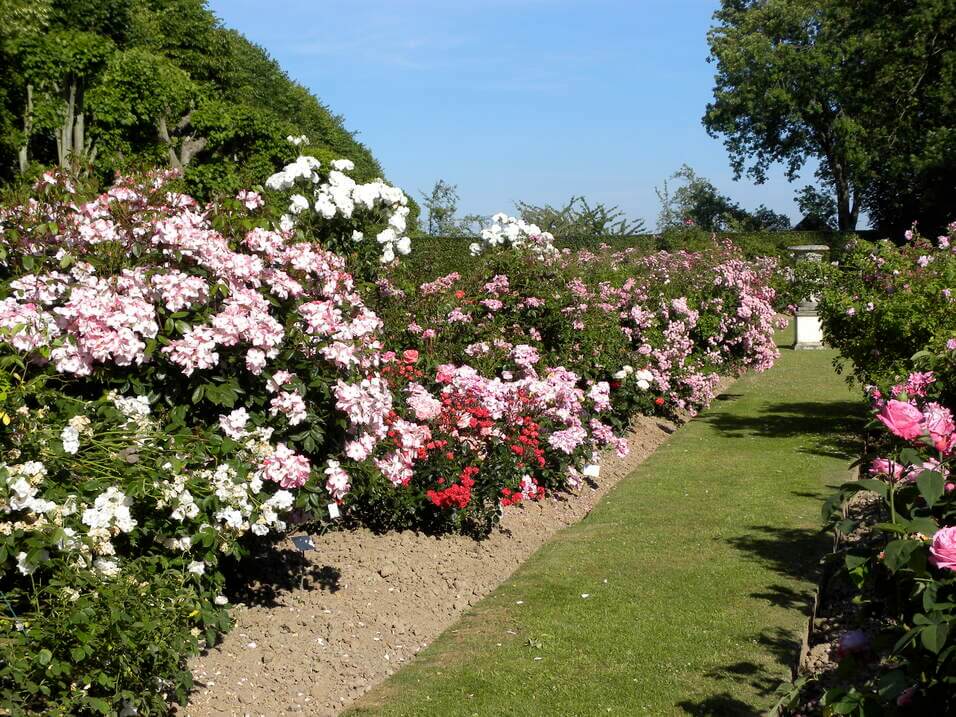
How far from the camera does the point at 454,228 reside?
36.3m

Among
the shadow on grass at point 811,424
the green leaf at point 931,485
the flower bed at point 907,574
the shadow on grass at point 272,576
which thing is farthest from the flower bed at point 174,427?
the shadow on grass at point 811,424

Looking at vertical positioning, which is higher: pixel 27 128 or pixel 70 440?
pixel 27 128

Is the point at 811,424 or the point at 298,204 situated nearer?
the point at 298,204

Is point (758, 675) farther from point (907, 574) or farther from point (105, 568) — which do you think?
point (105, 568)

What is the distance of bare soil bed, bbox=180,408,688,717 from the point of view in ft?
13.9

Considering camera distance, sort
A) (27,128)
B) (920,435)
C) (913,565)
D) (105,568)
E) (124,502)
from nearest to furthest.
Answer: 1. (913,565)
2. (920,435)
3. (105,568)
4. (124,502)
5. (27,128)

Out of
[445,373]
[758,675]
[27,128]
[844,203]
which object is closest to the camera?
[758,675]

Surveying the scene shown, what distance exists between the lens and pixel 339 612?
5.09 metres

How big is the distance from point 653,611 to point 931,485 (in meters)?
3.33

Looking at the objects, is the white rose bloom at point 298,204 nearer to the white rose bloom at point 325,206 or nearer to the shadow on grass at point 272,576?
the white rose bloom at point 325,206

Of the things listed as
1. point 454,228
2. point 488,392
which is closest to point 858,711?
point 488,392

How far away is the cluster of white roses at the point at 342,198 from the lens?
25.7ft

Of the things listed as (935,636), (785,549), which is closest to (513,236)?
(785,549)

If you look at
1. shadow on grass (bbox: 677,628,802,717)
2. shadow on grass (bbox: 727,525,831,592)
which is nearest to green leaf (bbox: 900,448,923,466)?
shadow on grass (bbox: 677,628,802,717)
